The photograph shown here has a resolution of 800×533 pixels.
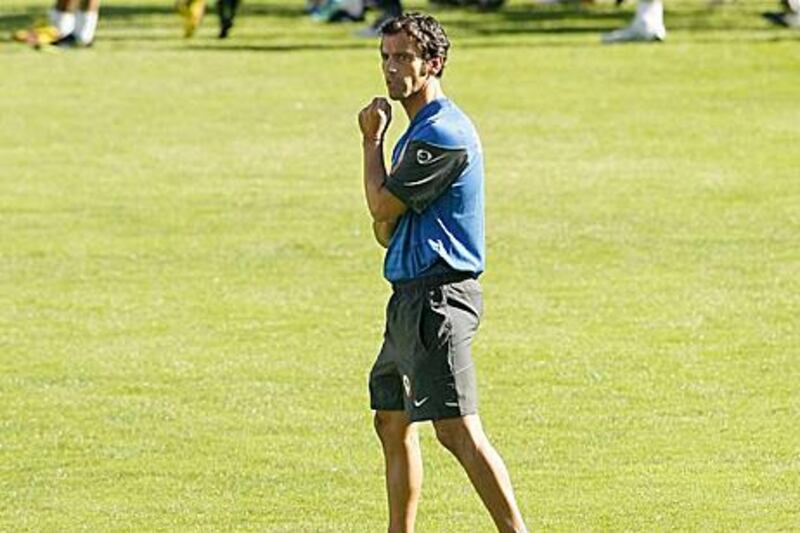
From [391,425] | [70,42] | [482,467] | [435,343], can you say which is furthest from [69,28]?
[482,467]

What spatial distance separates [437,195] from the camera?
333 inches

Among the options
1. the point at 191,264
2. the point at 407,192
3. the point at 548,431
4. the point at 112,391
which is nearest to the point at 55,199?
the point at 191,264

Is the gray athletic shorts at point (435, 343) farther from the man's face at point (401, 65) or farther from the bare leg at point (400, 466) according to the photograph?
the man's face at point (401, 65)

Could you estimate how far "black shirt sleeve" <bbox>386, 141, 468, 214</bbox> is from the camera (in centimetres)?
837

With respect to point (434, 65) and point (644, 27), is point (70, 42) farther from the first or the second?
point (434, 65)

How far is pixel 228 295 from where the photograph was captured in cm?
1474

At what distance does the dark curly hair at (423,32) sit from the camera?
8406 mm

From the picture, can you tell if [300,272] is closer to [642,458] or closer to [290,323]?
[290,323]

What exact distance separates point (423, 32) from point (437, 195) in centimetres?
53

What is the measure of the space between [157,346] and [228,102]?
361 inches

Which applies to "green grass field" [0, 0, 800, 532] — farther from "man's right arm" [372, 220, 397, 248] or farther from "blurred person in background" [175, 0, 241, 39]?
"man's right arm" [372, 220, 397, 248]

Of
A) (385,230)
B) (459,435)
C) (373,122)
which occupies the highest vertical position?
(373,122)

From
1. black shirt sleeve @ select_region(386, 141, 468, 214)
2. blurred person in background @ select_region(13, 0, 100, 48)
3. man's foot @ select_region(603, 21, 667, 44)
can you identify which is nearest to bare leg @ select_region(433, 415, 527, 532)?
black shirt sleeve @ select_region(386, 141, 468, 214)

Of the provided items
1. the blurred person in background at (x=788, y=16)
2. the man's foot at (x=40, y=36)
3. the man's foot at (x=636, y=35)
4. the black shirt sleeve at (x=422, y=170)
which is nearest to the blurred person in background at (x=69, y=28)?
the man's foot at (x=40, y=36)
